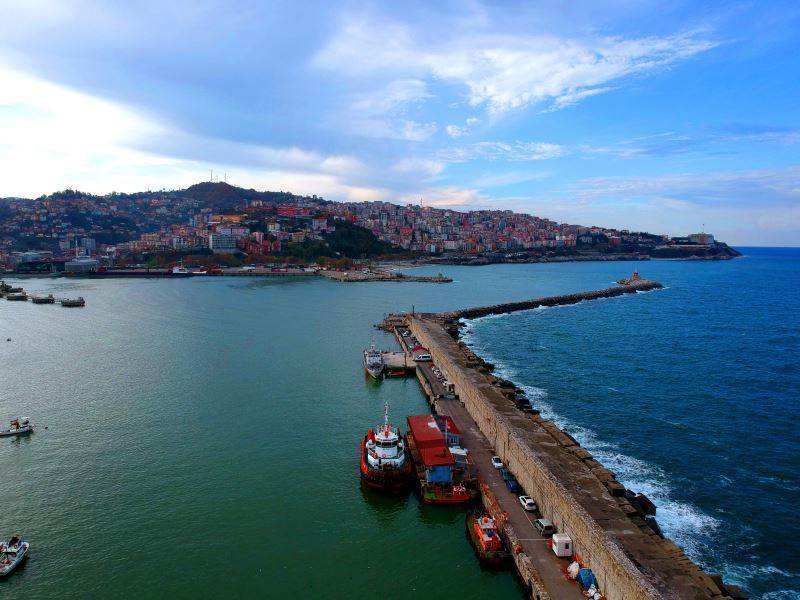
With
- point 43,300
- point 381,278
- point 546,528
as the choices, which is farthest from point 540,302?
point 43,300

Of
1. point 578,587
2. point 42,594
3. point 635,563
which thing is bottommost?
point 42,594

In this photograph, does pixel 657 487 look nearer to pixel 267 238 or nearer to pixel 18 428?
pixel 18 428

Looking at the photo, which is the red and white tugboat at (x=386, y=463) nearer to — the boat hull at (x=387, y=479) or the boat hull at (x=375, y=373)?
the boat hull at (x=387, y=479)

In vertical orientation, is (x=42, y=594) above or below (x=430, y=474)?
below

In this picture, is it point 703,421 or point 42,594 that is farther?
point 703,421

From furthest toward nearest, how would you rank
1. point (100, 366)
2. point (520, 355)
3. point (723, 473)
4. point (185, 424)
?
1. point (520, 355)
2. point (100, 366)
3. point (185, 424)
4. point (723, 473)

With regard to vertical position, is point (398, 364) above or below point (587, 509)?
below

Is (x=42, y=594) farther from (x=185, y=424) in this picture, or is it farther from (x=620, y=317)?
(x=620, y=317)

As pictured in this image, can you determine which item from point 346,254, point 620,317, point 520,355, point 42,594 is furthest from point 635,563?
point 346,254
